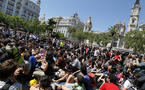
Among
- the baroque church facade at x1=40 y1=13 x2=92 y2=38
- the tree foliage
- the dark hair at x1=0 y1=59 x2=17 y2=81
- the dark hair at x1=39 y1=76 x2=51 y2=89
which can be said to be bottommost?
the dark hair at x1=39 y1=76 x2=51 y2=89

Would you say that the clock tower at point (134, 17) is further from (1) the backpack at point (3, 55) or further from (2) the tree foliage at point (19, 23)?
(1) the backpack at point (3, 55)

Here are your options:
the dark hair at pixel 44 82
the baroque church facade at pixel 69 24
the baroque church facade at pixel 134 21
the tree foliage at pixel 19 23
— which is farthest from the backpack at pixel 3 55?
the baroque church facade at pixel 69 24

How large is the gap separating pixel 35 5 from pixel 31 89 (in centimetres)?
9033

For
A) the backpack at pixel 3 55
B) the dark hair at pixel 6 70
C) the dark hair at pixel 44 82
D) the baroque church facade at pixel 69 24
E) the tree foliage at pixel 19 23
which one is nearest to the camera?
the dark hair at pixel 6 70

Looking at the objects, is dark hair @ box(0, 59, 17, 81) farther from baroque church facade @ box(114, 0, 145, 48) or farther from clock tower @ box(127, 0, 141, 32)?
clock tower @ box(127, 0, 141, 32)

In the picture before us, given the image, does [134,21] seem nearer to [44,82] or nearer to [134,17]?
[134,17]

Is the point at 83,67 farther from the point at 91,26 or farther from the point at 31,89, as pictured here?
the point at 91,26

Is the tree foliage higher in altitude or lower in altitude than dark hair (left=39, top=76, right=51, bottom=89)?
higher

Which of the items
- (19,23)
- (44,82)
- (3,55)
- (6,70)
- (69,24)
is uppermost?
(69,24)

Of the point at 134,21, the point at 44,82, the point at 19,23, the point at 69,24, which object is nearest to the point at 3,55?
the point at 44,82

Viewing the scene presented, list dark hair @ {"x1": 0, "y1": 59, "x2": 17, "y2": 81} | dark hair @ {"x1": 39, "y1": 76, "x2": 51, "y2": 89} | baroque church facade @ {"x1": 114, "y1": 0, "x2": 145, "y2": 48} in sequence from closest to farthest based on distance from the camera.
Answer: dark hair @ {"x1": 0, "y1": 59, "x2": 17, "y2": 81} < dark hair @ {"x1": 39, "y1": 76, "x2": 51, "y2": 89} < baroque church facade @ {"x1": 114, "y1": 0, "x2": 145, "y2": 48}

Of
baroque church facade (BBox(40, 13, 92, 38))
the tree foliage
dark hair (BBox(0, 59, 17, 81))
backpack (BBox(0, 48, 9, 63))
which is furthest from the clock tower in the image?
dark hair (BBox(0, 59, 17, 81))

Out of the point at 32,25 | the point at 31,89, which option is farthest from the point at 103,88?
the point at 32,25

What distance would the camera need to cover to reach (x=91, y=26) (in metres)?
101
